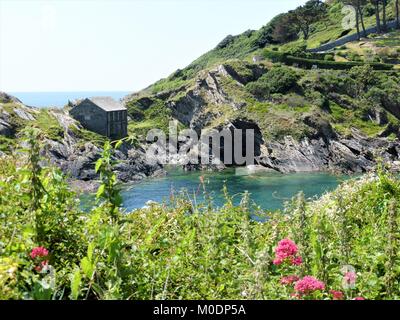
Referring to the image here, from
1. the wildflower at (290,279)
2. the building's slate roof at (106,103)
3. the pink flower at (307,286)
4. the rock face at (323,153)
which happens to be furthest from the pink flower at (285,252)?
the building's slate roof at (106,103)

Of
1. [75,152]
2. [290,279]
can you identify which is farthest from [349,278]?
[75,152]

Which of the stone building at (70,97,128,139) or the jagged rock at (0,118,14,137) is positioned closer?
the jagged rock at (0,118,14,137)

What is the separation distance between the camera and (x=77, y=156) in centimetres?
8719

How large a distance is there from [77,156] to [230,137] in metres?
30.5

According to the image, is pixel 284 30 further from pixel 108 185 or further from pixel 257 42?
pixel 108 185

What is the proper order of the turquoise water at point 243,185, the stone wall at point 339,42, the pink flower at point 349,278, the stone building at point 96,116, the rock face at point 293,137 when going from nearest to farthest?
1. the pink flower at point 349,278
2. the turquoise water at point 243,185
3. the rock face at point 293,137
4. the stone building at point 96,116
5. the stone wall at point 339,42

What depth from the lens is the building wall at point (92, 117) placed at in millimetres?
103375

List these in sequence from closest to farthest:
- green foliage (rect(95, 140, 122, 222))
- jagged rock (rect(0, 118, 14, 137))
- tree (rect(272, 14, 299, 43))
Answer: green foliage (rect(95, 140, 122, 222)) → jagged rock (rect(0, 118, 14, 137)) → tree (rect(272, 14, 299, 43))

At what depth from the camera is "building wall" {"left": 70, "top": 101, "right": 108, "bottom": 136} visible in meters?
103

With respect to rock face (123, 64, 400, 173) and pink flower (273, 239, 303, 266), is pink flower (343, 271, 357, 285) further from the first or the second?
rock face (123, 64, 400, 173)

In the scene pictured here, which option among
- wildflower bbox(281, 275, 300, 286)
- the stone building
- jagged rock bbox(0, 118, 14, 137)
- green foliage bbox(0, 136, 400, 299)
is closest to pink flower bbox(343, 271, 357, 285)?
green foliage bbox(0, 136, 400, 299)

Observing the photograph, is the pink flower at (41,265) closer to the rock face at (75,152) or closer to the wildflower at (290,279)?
the wildflower at (290,279)

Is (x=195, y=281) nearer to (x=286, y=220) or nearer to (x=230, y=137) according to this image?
(x=286, y=220)

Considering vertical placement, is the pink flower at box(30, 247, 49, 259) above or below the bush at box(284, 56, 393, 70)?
below
